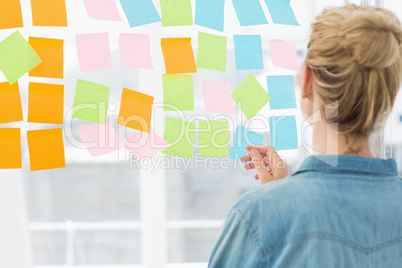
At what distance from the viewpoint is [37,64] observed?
0.97 m

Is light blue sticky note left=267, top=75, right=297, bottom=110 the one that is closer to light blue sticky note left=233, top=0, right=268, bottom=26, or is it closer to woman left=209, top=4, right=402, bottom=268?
light blue sticky note left=233, top=0, right=268, bottom=26

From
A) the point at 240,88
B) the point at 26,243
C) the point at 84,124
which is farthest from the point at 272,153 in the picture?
the point at 26,243

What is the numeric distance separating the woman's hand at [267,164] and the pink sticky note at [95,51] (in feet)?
1.47

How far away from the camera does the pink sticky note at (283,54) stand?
1.10 m

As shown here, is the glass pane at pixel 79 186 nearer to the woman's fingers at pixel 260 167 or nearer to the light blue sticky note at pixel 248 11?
the light blue sticky note at pixel 248 11

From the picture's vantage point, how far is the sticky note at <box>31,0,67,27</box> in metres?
0.97

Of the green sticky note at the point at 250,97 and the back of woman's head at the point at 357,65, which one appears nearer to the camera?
the back of woman's head at the point at 357,65

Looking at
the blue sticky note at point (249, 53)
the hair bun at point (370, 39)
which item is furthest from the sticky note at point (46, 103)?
the hair bun at point (370, 39)

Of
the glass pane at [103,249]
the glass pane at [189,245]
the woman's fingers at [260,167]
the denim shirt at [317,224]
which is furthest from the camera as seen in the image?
the glass pane at [103,249]

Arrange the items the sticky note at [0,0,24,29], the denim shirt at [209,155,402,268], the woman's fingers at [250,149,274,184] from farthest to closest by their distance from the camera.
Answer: the sticky note at [0,0,24,29] → the woman's fingers at [250,149,274,184] → the denim shirt at [209,155,402,268]

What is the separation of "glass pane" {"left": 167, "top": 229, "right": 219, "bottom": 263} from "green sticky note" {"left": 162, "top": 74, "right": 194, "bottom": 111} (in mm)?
1549

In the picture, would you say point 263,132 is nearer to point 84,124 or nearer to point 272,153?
point 272,153

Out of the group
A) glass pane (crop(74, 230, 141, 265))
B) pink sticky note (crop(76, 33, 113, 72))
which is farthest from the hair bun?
glass pane (crop(74, 230, 141, 265))

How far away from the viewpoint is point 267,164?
0.87 m
